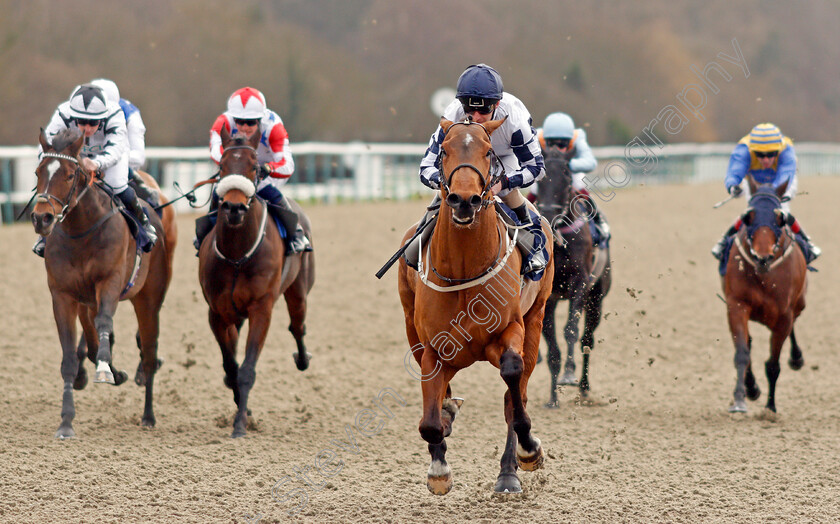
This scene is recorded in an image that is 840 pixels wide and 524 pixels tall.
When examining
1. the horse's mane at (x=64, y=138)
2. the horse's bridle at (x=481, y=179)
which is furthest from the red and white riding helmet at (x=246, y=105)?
the horse's bridle at (x=481, y=179)

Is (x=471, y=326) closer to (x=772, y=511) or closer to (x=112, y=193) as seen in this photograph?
(x=772, y=511)

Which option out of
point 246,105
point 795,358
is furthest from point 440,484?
point 795,358

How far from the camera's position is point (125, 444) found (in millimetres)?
6477

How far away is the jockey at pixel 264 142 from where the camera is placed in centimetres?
720

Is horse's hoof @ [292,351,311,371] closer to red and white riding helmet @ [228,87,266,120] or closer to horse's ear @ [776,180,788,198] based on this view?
red and white riding helmet @ [228,87,266,120]

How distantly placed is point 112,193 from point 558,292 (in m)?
3.56

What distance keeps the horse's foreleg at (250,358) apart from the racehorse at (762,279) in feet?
11.7

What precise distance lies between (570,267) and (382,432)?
2.23 metres

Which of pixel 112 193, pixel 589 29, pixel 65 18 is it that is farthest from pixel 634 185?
pixel 112 193

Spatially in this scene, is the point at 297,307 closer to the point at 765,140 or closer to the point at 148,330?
the point at 148,330

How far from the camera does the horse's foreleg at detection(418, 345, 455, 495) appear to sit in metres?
4.81

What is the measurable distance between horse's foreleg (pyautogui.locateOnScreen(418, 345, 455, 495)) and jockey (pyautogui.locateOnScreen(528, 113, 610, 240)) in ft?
12.2

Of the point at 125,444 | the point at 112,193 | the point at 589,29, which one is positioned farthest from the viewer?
the point at 589,29

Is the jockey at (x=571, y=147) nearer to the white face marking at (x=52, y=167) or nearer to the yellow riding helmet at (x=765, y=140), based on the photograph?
the yellow riding helmet at (x=765, y=140)
